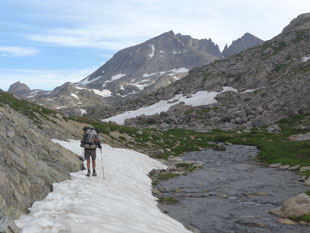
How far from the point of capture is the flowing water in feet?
40.2

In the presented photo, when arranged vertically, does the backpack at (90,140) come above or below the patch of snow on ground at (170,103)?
below

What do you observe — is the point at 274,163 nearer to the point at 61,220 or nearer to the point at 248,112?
the point at 61,220

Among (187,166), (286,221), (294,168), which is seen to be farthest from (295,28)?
(286,221)

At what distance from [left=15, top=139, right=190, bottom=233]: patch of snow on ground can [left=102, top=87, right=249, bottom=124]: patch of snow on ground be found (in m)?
63.8

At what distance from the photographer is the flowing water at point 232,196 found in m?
12.3

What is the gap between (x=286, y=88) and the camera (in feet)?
226

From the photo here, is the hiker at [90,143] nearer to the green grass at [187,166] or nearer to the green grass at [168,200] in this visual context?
the green grass at [168,200]

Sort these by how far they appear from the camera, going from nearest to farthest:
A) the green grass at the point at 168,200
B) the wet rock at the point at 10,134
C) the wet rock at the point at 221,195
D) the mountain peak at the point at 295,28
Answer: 1. the wet rock at the point at 10,134
2. the green grass at the point at 168,200
3. the wet rock at the point at 221,195
4. the mountain peak at the point at 295,28

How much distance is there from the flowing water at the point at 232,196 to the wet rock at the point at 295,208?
48cm

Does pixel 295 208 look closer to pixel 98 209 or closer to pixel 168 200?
pixel 168 200

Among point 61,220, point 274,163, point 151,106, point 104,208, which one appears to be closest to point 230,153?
point 274,163

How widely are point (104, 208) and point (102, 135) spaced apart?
23.3 meters

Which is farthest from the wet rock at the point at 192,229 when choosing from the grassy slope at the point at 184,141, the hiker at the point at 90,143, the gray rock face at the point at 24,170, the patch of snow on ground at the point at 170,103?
the patch of snow on ground at the point at 170,103

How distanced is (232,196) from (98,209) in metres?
9.61
